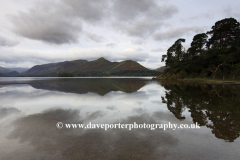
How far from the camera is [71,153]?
579 centimetres

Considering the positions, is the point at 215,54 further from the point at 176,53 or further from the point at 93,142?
the point at 93,142

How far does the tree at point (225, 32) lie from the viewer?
73562 millimetres

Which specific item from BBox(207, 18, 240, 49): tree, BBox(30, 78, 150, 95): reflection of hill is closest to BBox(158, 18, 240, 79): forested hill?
BBox(207, 18, 240, 49): tree

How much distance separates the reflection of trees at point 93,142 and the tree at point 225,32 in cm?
8875

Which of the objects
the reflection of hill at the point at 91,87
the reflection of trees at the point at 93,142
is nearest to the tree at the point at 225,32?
the reflection of hill at the point at 91,87

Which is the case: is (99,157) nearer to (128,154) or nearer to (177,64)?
(128,154)

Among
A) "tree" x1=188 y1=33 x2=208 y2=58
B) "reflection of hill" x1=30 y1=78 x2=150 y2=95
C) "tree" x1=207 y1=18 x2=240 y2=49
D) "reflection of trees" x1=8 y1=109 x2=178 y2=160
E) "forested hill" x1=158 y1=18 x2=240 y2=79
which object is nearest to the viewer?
"reflection of trees" x1=8 y1=109 x2=178 y2=160

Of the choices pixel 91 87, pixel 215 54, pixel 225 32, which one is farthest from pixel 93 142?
pixel 225 32

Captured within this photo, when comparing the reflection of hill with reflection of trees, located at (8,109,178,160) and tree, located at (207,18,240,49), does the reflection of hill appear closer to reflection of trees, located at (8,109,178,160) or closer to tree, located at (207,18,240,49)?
reflection of trees, located at (8,109,178,160)

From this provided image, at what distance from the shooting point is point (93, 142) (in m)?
6.73

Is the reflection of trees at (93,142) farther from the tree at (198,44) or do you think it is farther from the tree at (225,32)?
the tree at (198,44)

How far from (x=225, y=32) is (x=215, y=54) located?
19.5 m

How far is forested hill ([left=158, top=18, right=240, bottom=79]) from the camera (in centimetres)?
6225

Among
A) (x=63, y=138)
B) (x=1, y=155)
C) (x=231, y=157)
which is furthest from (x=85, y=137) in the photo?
(x=231, y=157)
